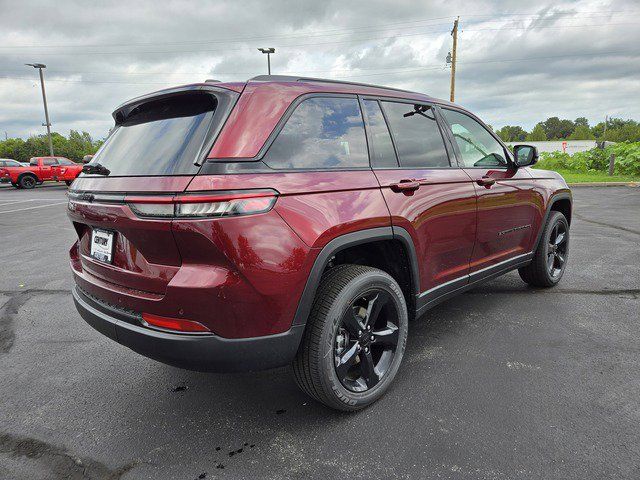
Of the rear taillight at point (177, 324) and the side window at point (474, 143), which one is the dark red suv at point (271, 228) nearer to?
the rear taillight at point (177, 324)

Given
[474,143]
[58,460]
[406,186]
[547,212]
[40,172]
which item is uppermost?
[474,143]

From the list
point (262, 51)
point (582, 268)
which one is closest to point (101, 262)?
point (582, 268)

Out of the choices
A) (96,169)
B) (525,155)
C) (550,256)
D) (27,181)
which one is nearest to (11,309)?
(96,169)

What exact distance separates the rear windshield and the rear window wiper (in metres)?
0.02

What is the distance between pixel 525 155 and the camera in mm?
3650

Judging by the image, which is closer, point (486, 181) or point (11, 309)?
point (486, 181)

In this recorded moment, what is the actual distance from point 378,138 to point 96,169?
1638 mm

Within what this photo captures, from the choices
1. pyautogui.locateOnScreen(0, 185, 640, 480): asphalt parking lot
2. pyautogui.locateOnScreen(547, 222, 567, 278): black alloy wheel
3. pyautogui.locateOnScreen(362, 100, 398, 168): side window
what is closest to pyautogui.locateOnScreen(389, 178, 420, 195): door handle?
pyautogui.locateOnScreen(362, 100, 398, 168): side window

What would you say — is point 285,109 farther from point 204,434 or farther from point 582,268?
point 582,268

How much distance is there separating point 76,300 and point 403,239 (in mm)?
1993

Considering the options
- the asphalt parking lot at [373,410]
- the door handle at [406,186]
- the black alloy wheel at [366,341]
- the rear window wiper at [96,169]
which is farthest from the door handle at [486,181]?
the rear window wiper at [96,169]

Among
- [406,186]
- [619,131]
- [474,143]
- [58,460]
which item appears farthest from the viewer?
[619,131]

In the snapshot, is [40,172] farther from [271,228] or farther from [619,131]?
[619,131]

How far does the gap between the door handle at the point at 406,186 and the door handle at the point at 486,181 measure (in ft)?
2.67
